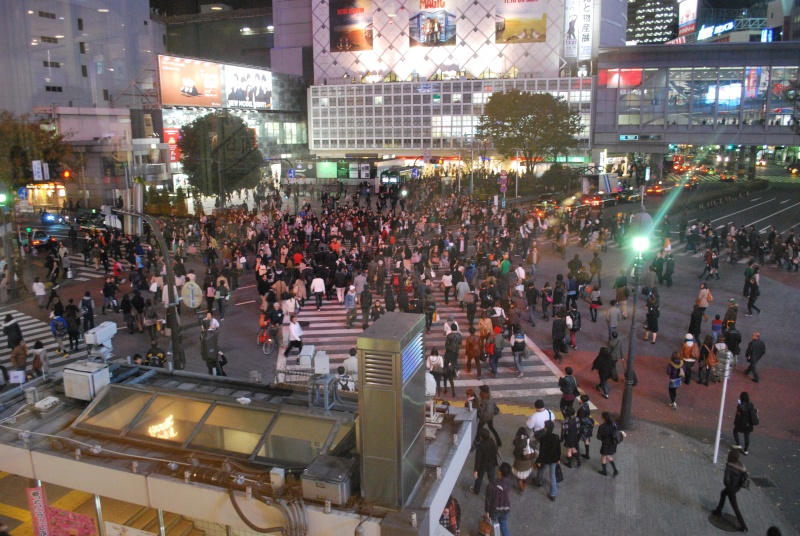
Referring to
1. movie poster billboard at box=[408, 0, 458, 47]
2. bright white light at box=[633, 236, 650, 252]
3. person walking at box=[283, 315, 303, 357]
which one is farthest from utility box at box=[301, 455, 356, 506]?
movie poster billboard at box=[408, 0, 458, 47]

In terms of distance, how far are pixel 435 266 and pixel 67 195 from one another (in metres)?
33.4

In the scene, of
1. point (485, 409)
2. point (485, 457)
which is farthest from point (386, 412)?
point (485, 409)

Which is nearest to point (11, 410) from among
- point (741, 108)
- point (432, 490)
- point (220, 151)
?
point (432, 490)

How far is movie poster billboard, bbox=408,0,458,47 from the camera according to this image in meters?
79.2

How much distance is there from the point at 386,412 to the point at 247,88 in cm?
6313

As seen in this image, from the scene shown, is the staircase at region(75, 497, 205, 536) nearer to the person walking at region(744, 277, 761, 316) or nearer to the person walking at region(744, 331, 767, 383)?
the person walking at region(744, 331, 767, 383)

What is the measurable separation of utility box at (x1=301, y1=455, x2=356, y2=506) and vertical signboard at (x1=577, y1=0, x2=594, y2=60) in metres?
76.4

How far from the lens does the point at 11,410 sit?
773cm

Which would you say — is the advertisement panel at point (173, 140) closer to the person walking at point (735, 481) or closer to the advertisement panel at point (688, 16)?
the person walking at point (735, 481)

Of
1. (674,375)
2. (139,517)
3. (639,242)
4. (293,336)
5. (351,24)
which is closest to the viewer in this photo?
(139,517)

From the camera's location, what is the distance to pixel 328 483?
5.66 meters

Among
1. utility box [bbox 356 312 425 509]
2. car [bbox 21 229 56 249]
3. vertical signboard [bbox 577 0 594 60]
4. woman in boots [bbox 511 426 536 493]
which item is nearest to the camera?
utility box [bbox 356 312 425 509]

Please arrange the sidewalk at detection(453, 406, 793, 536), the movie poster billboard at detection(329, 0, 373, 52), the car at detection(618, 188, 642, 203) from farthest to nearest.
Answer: the movie poster billboard at detection(329, 0, 373, 52) → the car at detection(618, 188, 642, 203) → the sidewalk at detection(453, 406, 793, 536)

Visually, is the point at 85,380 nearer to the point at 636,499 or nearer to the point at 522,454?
the point at 522,454
